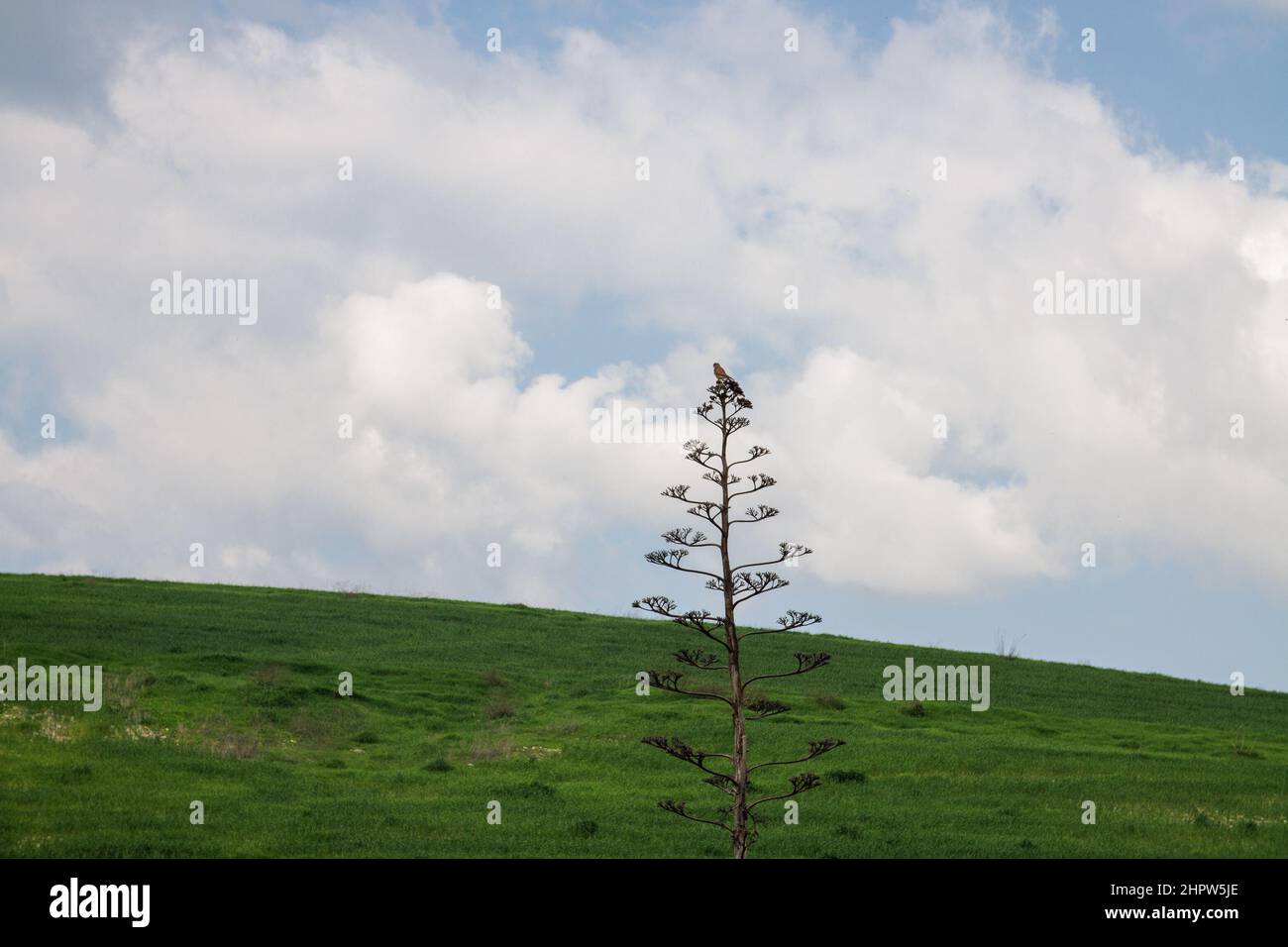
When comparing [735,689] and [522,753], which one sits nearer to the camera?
[735,689]

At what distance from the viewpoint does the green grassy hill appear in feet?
77.4

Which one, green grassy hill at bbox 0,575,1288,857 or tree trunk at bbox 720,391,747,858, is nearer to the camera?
tree trunk at bbox 720,391,747,858

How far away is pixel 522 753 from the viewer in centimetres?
3177

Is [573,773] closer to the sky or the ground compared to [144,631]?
closer to the ground

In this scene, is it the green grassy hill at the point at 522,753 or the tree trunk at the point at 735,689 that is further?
the green grassy hill at the point at 522,753

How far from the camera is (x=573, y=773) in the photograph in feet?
98.2

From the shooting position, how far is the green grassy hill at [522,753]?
23.6 m

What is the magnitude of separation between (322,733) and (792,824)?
15.0 metres

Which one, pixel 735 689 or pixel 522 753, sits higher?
pixel 735 689
